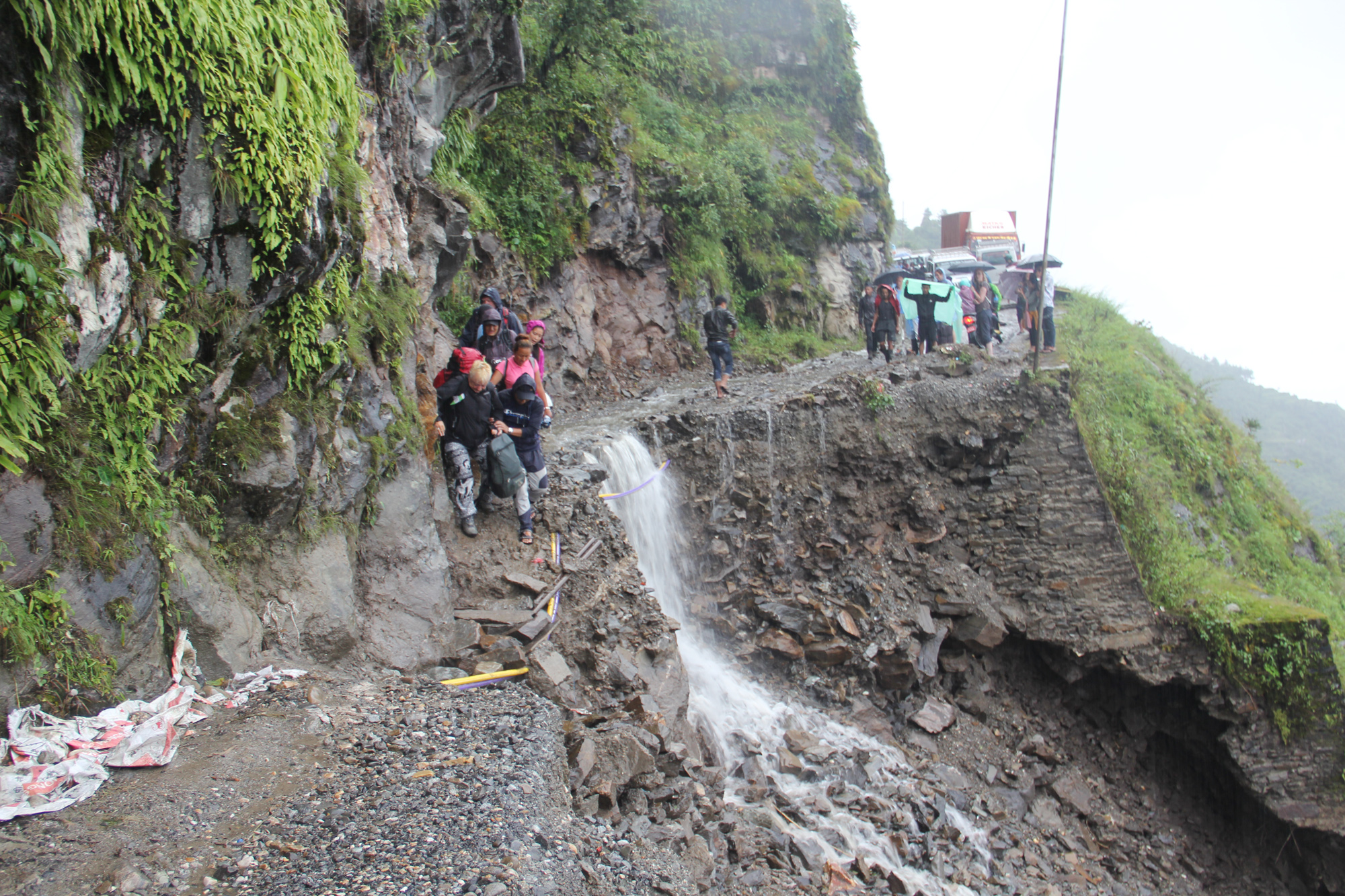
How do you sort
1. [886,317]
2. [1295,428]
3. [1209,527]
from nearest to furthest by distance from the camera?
[1209,527]
[886,317]
[1295,428]

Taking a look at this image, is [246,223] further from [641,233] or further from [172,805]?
[641,233]

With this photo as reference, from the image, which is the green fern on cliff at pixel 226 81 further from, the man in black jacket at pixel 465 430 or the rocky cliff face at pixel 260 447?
the man in black jacket at pixel 465 430

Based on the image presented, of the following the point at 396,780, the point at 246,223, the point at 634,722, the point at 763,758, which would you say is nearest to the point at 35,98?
the point at 246,223

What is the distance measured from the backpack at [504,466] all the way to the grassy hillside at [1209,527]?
10.3 m

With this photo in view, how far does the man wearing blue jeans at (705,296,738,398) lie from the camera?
40.8 feet

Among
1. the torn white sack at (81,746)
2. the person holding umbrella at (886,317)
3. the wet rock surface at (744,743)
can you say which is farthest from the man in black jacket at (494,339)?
the person holding umbrella at (886,317)

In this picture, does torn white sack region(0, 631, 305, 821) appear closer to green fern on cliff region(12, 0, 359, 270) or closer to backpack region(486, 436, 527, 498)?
green fern on cliff region(12, 0, 359, 270)

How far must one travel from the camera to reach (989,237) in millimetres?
35406

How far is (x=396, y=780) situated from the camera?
152 inches

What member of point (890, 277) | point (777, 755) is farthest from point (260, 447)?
point (890, 277)

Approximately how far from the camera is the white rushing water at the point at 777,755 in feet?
23.7

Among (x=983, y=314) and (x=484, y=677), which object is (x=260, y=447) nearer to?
(x=484, y=677)

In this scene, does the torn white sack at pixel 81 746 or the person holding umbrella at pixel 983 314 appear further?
the person holding umbrella at pixel 983 314

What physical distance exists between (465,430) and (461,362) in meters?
0.67
